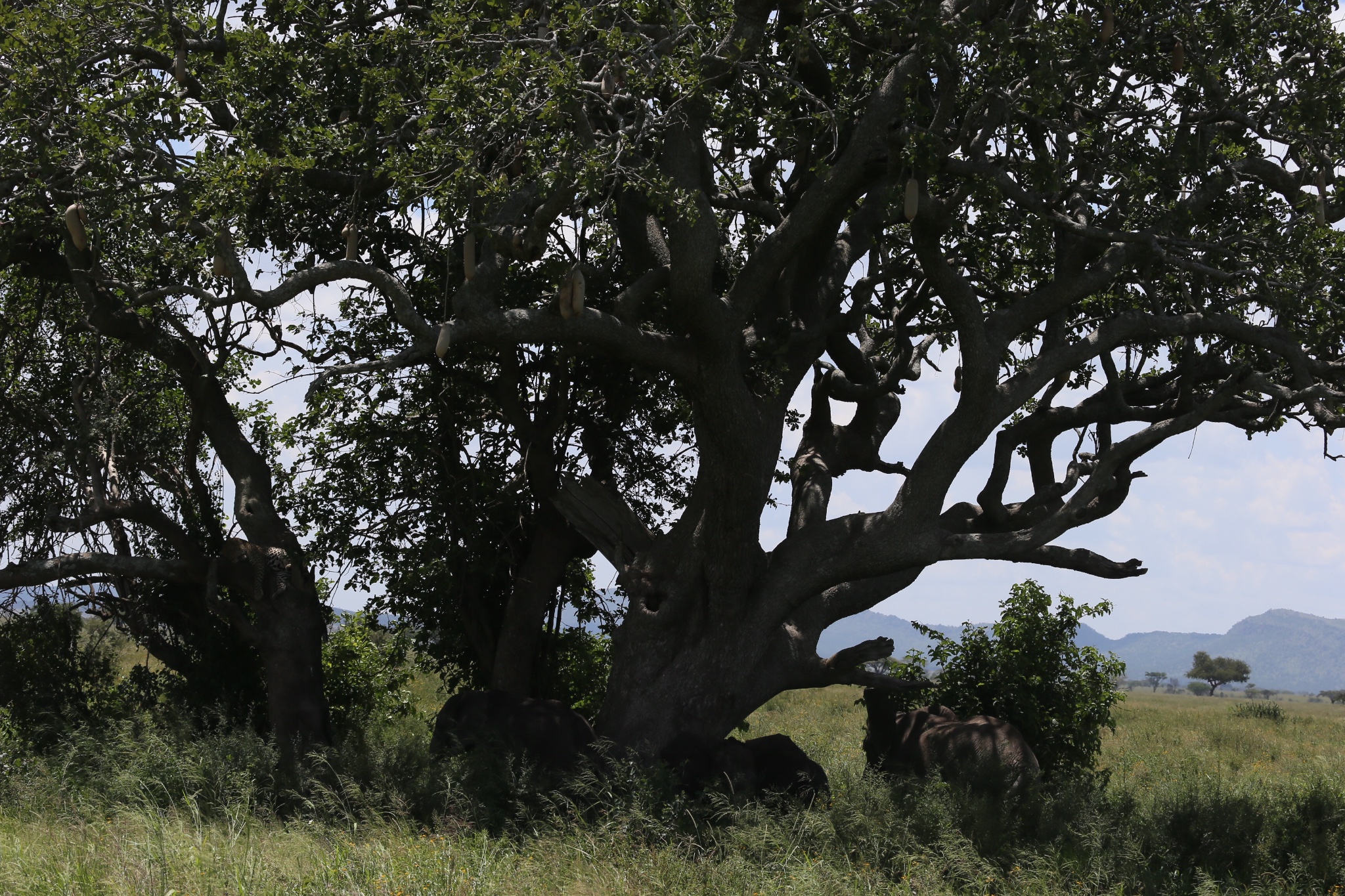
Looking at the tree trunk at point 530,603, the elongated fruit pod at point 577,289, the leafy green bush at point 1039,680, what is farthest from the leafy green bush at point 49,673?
the leafy green bush at point 1039,680

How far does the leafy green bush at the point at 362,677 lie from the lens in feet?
51.2

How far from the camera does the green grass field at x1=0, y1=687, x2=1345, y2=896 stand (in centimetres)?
756

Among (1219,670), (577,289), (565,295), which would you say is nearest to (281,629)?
(565,295)

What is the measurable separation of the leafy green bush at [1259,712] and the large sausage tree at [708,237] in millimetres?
20394

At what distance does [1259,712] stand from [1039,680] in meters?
21.3

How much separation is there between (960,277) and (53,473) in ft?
36.8

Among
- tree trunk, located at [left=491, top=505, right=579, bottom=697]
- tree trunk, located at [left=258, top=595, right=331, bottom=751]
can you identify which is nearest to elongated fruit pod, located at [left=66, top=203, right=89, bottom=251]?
tree trunk, located at [left=258, top=595, right=331, bottom=751]

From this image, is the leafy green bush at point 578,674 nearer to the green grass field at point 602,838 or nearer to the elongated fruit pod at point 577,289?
the green grass field at point 602,838

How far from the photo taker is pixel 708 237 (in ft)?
35.1

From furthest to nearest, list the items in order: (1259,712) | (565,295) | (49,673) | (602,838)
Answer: (1259,712) → (49,673) → (565,295) → (602,838)

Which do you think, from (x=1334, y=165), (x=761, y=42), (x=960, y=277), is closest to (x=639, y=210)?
(x=761, y=42)

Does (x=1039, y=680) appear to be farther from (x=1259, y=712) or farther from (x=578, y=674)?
(x=1259, y=712)

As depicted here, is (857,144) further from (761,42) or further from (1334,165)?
(1334,165)

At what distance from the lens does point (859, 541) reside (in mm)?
11680
